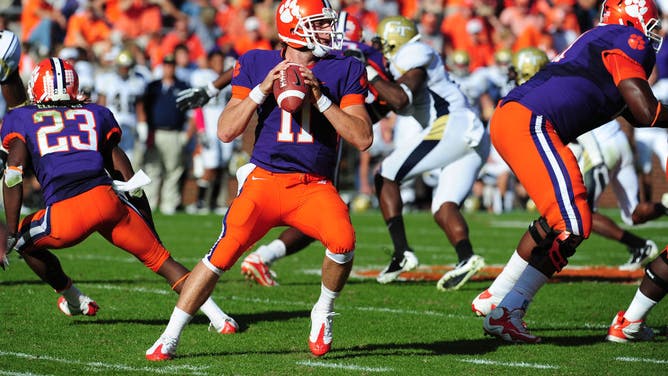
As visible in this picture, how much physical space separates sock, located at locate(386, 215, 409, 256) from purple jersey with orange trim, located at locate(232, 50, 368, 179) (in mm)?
2968

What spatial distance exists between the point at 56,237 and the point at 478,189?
1172 centimetres

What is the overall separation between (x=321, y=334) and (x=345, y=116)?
103 centimetres

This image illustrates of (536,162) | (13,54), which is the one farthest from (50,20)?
(536,162)

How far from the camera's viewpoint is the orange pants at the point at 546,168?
5.57 metres

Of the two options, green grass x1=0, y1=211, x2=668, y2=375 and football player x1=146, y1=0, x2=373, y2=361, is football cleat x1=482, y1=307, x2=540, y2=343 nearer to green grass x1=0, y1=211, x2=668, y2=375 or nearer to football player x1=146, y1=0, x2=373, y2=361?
green grass x1=0, y1=211, x2=668, y2=375

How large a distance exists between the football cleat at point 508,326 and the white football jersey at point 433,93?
269cm

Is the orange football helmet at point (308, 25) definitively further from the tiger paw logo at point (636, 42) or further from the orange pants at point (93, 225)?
the tiger paw logo at point (636, 42)

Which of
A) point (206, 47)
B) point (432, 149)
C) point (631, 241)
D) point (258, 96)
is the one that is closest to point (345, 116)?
point (258, 96)

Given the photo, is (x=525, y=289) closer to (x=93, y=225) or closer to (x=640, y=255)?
(x=93, y=225)

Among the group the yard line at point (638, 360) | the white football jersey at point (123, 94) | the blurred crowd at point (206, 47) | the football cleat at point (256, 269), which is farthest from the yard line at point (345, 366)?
the white football jersey at point (123, 94)

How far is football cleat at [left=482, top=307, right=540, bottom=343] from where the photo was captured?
573 centimetres

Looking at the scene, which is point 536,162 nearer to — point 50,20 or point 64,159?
point 64,159

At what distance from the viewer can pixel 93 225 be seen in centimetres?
589

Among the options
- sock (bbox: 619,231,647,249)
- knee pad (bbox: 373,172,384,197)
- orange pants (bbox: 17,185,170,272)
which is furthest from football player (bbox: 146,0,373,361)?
sock (bbox: 619,231,647,249)
